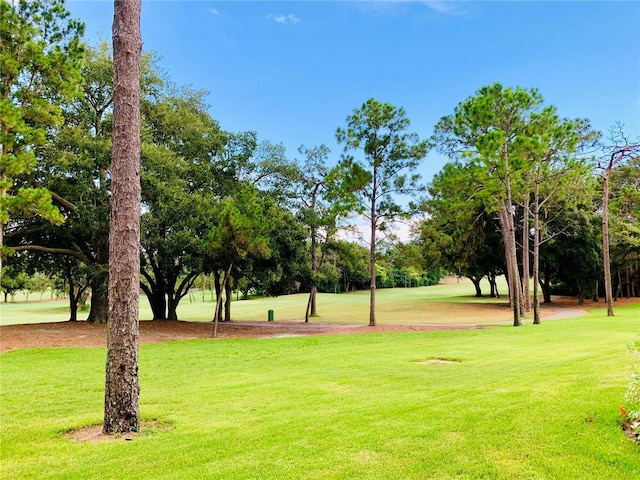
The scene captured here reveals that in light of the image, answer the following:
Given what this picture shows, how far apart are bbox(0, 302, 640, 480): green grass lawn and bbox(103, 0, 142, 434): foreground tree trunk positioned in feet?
1.69

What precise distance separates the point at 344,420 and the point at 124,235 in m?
3.37

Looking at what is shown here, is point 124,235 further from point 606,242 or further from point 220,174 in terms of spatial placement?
point 606,242

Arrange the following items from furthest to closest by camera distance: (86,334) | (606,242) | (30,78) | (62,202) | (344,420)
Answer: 1. (606,242)
2. (62,202)
3. (86,334)
4. (30,78)
5. (344,420)

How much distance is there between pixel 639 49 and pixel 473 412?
14854 mm

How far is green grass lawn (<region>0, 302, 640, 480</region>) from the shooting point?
3746 mm

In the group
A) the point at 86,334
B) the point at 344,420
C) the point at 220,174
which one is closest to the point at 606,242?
the point at 220,174

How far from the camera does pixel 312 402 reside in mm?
6148

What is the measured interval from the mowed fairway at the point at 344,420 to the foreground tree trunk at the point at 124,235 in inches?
20.4

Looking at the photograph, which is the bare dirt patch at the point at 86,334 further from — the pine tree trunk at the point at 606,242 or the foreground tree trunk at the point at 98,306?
the pine tree trunk at the point at 606,242

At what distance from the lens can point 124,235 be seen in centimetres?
541

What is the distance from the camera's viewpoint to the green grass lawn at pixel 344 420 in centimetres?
375

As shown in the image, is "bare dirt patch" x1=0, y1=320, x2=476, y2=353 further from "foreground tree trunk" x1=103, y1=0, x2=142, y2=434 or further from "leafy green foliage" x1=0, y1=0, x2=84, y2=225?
"foreground tree trunk" x1=103, y1=0, x2=142, y2=434

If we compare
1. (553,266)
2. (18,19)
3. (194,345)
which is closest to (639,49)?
(194,345)

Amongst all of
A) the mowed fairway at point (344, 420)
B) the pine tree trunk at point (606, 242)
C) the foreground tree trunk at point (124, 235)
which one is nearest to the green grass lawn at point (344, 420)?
the mowed fairway at point (344, 420)
